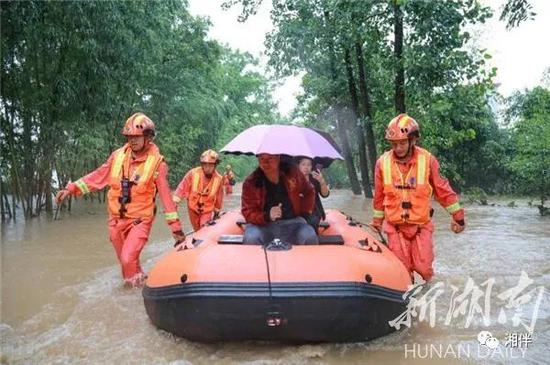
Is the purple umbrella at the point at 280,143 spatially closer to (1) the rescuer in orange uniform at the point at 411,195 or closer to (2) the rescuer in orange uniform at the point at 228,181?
(1) the rescuer in orange uniform at the point at 411,195

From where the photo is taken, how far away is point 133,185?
16.3ft

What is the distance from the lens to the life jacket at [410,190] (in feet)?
14.7

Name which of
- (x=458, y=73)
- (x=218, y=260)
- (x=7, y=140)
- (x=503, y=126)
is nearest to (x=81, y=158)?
(x=7, y=140)

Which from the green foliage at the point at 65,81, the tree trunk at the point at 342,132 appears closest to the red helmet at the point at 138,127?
the green foliage at the point at 65,81

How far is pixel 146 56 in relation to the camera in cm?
1115

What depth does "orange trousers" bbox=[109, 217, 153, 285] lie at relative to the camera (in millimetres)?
4875

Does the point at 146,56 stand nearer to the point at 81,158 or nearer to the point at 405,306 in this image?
the point at 81,158

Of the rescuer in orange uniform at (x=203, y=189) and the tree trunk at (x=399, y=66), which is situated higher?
the tree trunk at (x=399, y=66)

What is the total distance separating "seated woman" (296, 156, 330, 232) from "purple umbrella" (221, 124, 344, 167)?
2.04ft

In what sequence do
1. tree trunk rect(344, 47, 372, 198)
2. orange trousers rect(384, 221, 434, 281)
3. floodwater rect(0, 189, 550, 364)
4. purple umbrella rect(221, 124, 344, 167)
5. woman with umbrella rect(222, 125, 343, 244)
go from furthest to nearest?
tree trunk rect(344, 47, 372, 198)
orange trousers rect(384, 221, 434, 281)
woman with umbrella rect(222, 125, 343, 244)
purple umbrella rect(221, 124, 344, 167)
floodwater rect(0, 189, 550, 364)

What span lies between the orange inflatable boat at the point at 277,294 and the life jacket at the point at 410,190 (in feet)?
2.64

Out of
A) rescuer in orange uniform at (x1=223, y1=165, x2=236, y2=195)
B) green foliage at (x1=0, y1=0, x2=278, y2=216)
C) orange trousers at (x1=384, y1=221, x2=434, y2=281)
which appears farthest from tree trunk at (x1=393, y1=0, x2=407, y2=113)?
orange trousers at (x1=384, y1=221, x2=434, y2=281)

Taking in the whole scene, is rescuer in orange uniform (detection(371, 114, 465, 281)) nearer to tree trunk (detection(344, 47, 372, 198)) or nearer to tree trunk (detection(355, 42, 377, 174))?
tree trunk (detection(355, 42, 377, 174))

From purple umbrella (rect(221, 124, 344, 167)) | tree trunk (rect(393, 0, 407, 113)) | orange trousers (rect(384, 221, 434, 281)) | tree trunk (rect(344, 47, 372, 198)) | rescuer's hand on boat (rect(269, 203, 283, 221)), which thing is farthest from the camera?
tree trunk (rect(344, 47, 372, 198))
